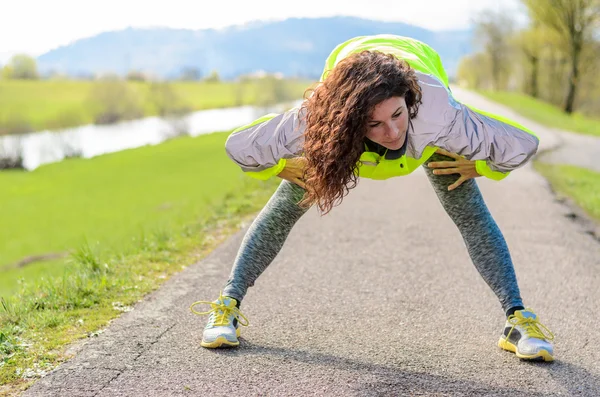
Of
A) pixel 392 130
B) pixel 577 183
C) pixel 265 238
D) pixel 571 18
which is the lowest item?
pixel 577 183

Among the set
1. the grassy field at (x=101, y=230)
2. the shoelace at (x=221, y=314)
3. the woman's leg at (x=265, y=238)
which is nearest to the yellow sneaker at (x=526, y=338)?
the woman's leg at (x=265, y=238)

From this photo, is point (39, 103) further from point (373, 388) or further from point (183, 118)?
point (373, 388)

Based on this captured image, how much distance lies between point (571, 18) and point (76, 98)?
77999 mm

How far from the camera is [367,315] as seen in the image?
12.8ft

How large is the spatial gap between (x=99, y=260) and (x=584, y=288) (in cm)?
357

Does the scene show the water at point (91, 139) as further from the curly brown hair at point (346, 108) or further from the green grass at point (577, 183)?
the curly brown hair at point (346, 108)

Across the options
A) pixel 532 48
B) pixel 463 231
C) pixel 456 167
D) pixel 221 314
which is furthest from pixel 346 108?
pixel 532 48

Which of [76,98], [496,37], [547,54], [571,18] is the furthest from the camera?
[76,98]

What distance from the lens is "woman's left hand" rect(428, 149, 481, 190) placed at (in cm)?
323

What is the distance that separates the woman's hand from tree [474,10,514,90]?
168 feet

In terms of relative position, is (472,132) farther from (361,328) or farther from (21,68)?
(21,68)

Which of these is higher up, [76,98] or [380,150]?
[380,150]

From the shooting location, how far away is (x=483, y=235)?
11.1 feet

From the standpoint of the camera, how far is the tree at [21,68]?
10950 centimetres
